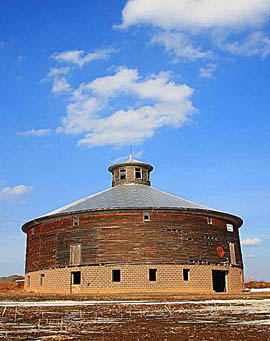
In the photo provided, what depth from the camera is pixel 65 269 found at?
42.1m

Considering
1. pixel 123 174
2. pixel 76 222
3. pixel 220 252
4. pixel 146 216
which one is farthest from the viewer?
pixel 123 174

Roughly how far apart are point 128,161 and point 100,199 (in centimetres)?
897

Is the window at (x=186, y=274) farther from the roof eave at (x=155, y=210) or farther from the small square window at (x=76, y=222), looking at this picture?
the small square window at (x=76, y=222)

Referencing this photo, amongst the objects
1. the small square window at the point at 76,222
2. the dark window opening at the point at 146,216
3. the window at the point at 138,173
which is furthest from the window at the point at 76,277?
the window at the point at 138,173

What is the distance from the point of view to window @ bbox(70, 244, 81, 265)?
41.5 m

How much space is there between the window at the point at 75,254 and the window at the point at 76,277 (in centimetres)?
112

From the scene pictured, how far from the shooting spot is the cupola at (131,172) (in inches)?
2057

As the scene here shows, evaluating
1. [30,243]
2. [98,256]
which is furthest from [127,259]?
[30,243]

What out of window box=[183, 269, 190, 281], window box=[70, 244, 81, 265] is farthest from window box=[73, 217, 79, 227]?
window box=[183, 269, 190, 281]

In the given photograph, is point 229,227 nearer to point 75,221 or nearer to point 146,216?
point 146,216

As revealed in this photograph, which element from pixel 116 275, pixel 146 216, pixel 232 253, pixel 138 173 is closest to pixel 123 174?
pixel 138 173

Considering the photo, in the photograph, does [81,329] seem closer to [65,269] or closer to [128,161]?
[65,269]

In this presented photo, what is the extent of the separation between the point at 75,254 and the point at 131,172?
46.8 ft

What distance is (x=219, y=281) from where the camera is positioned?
46.3 metres
